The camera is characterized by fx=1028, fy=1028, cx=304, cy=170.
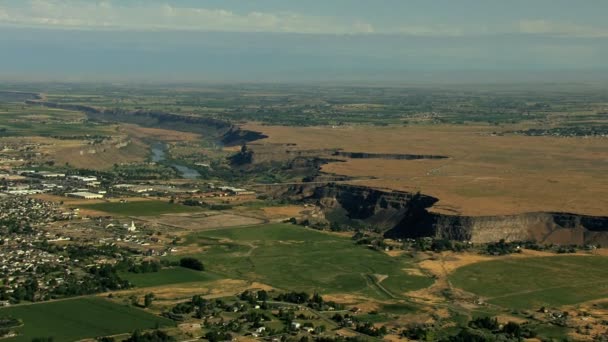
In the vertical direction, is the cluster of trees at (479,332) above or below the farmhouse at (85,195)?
above

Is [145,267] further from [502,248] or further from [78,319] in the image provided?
[502,248]

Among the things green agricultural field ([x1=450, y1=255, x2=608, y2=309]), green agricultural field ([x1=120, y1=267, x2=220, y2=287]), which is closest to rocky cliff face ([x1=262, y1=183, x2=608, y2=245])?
green agricultural field ([x1=450, y1=255, x2=608, y2=309])

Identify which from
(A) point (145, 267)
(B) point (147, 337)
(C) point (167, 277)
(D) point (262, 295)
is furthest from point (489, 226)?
(B) point (147, 337)

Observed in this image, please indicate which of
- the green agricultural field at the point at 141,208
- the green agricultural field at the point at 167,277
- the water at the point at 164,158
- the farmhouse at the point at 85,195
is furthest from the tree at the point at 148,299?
the water at the point at 164,158

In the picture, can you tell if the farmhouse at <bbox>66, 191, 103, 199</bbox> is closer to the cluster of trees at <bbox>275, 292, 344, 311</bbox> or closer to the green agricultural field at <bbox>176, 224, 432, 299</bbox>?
the green agricultural field at <bbox>176, 224, 432, 299</bbox>

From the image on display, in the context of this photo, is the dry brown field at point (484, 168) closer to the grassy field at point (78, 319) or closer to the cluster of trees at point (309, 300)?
the cluster of trees at point (309, 300)
